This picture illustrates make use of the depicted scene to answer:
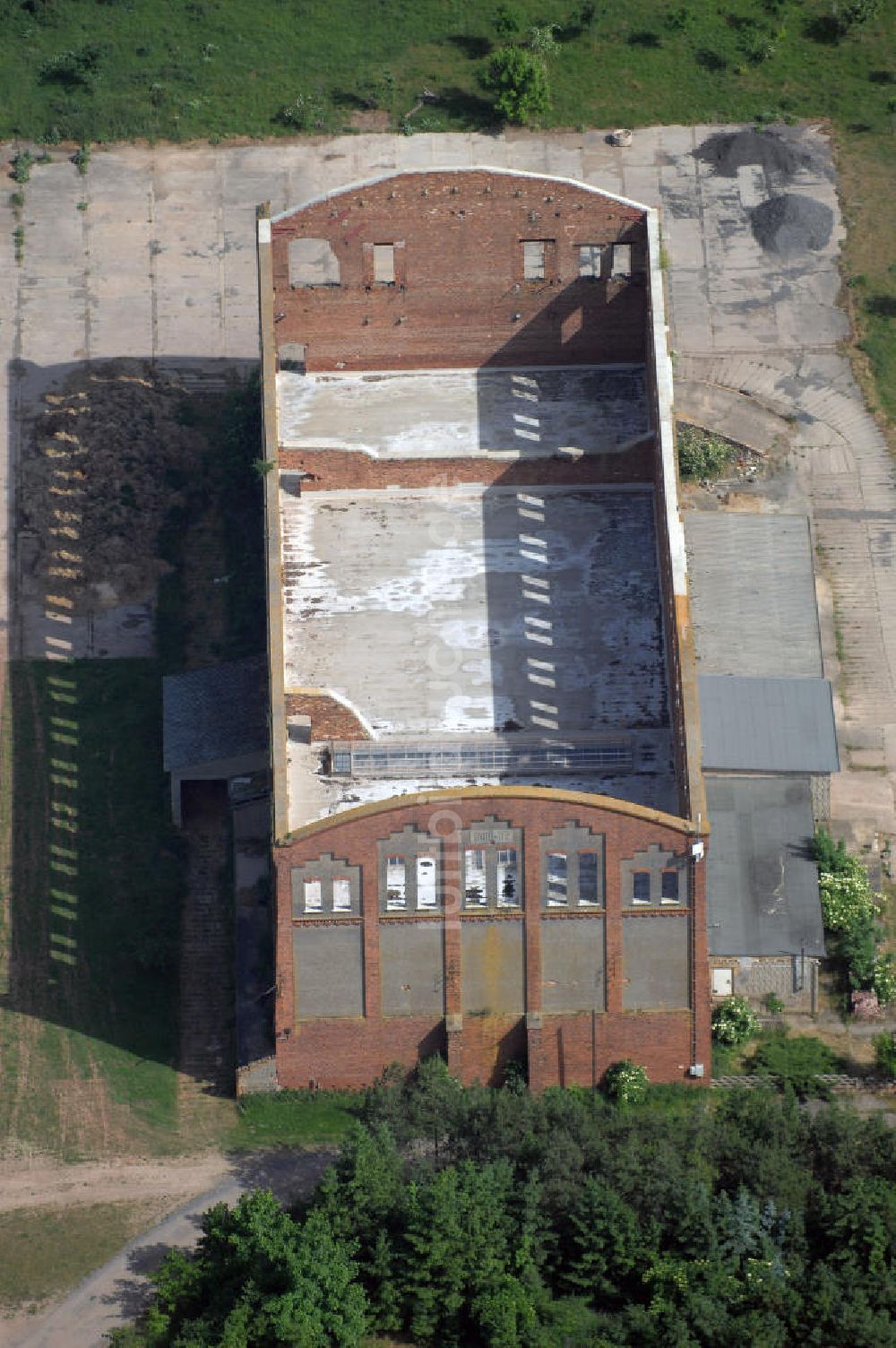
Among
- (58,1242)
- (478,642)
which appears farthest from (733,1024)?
(58,1242)

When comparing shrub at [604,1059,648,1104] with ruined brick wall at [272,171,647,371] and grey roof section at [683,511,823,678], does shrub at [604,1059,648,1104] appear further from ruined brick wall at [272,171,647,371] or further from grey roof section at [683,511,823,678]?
ruined brick wall at [272,171,647,371]

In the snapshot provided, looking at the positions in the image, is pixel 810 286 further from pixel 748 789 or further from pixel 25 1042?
pixel 25 1042

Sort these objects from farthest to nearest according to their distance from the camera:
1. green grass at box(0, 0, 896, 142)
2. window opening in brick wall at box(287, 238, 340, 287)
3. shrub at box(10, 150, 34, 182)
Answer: green grass at box(0, 0, 896, 142)
shrub at box(10, 150, 34, 182)
window opening in brick wall at box(287, 238, 340, 287)

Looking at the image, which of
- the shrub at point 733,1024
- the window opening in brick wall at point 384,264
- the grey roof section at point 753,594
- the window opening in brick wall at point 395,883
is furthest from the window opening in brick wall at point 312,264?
the shrub at point 733,1024

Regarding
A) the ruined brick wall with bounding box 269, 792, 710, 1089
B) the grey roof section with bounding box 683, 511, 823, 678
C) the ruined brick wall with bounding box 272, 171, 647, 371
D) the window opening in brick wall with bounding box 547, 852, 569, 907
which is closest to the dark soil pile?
the ruined brick wall with bounding box 272, 171, 647, 371

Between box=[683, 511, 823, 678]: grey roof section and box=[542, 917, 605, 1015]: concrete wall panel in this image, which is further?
box=[683, 511, 823, 678]: grey roof section

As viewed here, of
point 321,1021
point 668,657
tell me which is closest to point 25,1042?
point 321,1021

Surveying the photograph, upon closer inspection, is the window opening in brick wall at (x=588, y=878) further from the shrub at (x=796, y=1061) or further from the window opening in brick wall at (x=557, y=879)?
→ the shrub at (x=796, y=1061)

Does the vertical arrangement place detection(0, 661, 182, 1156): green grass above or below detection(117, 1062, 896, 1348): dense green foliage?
above
